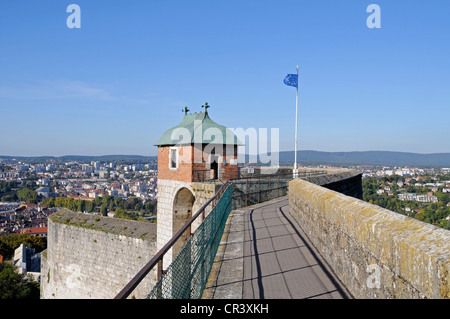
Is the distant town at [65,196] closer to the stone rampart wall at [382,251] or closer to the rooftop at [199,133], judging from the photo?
the rooftop at [199,133]

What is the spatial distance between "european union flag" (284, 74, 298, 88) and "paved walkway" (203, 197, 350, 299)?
10.7 meters

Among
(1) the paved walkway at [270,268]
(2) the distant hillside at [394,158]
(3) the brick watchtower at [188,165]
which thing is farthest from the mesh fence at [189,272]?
(2) the distant hillside at [394,158]

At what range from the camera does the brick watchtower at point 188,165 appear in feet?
50.4

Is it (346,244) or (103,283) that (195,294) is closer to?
(346,244)

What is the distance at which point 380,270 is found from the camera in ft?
10.6

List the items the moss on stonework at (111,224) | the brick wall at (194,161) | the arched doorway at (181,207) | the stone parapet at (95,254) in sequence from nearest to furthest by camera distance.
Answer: the brick wall at (194,161)
the arched doorway at (181,207)
the stone parapet at (95,254)
the moss on stonework at (111,224)

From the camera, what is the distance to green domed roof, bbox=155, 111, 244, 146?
15641 millimetres

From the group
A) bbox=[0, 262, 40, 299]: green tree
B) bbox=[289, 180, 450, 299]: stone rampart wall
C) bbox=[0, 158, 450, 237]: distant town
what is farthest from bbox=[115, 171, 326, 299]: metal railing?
bbox=[0, 262, 40, 299]: green tree

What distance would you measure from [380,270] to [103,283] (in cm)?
1979

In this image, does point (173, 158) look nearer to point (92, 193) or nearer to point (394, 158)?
point (92, 193)

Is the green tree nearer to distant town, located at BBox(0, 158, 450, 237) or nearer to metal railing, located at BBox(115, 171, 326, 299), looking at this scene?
distant town, located at BBox(0, 158, 450, 237)

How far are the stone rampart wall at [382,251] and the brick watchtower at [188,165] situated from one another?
10.1m
